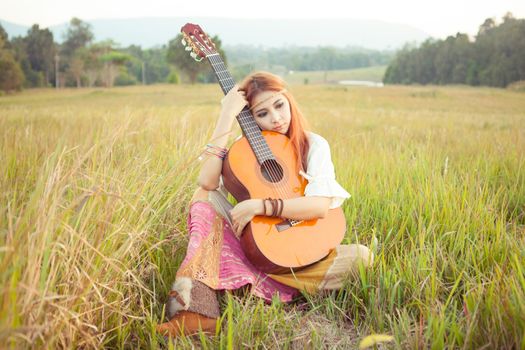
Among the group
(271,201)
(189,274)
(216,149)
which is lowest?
(189,274)

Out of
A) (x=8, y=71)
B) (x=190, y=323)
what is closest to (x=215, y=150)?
(x=190, y=323)

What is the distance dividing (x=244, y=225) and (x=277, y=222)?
A: 0.52 feet

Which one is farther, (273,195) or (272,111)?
(272,111)

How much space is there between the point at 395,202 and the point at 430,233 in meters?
0.43

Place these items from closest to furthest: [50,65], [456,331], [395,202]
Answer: [456,331]
[395,202]
[50,65]

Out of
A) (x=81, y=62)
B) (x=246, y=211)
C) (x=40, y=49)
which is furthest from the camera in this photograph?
(x=81, y=62)

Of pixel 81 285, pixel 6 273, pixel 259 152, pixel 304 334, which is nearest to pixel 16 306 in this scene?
pixel 6 273

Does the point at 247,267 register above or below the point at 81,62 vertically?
below

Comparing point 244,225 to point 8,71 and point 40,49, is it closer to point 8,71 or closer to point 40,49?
point 8,71

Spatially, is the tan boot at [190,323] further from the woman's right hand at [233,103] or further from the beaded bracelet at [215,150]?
the woman's right hand at [233,103]

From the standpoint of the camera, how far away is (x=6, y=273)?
1067 millimetres

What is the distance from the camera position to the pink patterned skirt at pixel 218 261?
1.98 metres

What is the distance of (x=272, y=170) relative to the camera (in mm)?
2227

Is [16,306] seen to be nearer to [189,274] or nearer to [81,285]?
[81,285]
